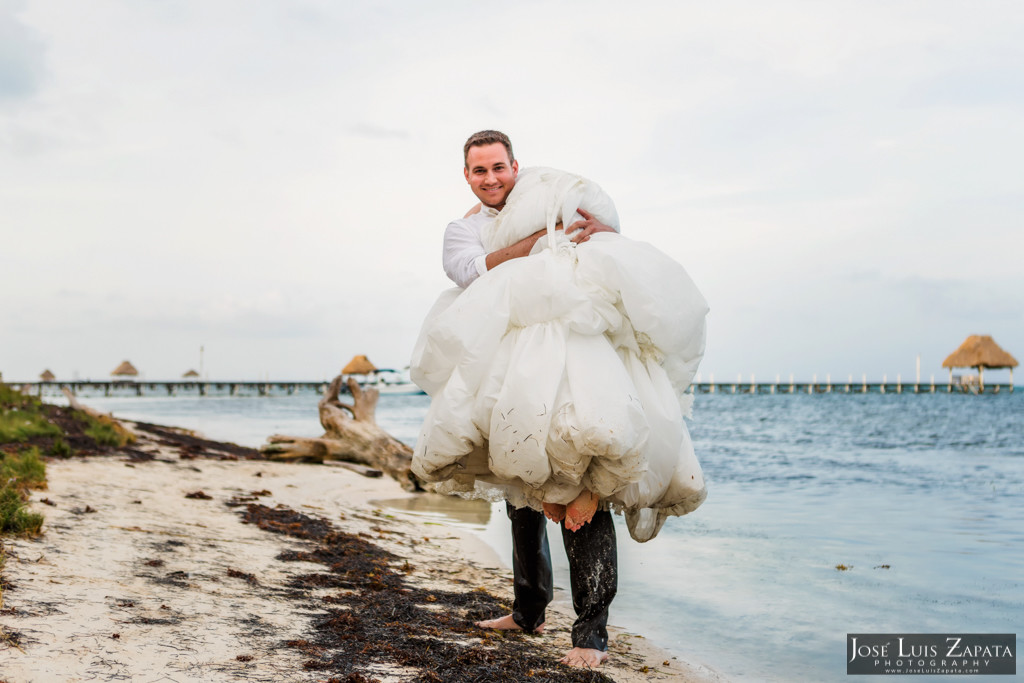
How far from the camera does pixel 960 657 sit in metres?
4.04

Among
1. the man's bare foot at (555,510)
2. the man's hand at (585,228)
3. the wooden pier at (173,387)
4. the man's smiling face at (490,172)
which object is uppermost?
the man's smiling face at (490,172)

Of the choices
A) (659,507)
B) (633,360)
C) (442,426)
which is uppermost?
(633,360)

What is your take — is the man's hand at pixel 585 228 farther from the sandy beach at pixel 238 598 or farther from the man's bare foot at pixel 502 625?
the man's bare foot at pixel 502 625

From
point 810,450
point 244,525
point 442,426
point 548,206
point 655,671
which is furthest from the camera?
point 810,450

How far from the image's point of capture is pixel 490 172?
122 inches

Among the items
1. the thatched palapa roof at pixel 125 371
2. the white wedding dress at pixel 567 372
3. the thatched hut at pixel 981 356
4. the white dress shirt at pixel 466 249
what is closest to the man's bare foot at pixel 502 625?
the white wedding dress at pixel 567 372

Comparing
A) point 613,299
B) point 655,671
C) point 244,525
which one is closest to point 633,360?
point 613,299

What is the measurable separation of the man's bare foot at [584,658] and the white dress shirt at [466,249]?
5.20 feet

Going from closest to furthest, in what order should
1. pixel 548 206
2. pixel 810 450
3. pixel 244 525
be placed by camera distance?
pixel 548 206, pixel 244 525, pixel 810 450

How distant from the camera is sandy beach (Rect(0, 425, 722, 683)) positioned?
2.61 m

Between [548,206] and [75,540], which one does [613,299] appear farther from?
[75,540]

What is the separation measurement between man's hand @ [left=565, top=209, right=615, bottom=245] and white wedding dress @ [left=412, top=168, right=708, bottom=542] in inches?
1.6

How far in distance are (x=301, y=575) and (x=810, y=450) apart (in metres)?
16.3

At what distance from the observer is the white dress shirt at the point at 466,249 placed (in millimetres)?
2984
